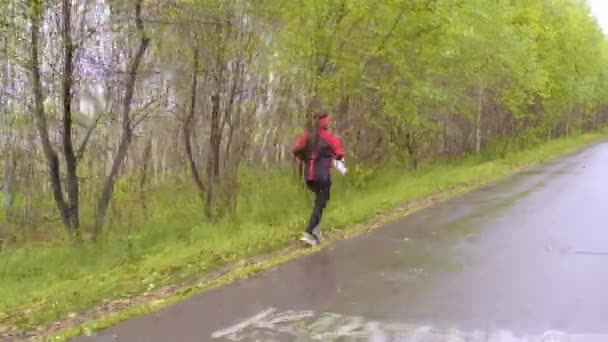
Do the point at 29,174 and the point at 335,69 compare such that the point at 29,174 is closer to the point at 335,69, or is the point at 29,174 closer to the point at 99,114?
the point at 99,114

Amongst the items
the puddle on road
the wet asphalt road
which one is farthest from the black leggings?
the puddle on road

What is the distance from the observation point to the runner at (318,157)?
33.4ft

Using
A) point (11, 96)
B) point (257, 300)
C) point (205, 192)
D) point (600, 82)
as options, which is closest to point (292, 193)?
point (205, 192)

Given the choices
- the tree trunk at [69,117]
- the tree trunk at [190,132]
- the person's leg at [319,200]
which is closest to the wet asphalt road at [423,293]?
the person's leg at [319,200]

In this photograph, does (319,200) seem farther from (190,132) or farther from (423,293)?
(190,132)

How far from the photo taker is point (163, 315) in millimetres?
6777

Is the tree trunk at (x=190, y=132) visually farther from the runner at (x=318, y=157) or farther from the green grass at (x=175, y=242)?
the runner at (x=318, y=157)

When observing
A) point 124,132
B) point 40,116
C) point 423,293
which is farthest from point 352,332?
point 124,132

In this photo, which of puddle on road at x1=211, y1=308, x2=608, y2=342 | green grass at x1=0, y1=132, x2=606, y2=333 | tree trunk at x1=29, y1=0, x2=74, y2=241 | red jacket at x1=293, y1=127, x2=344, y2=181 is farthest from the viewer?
tree trunk at x1=29, y1=0, x2=74, y2=241

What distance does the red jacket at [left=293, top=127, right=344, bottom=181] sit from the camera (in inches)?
401

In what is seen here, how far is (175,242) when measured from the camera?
39.4 feet

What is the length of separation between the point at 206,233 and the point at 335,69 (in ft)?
16.7

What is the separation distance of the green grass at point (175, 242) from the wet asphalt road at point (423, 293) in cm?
104

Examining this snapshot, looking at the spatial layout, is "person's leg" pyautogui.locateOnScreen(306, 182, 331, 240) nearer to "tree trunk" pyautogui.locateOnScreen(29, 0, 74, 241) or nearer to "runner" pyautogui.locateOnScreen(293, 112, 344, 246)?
"runner" pyautogui.locateOnScreen(293, 112, 344, 246)
